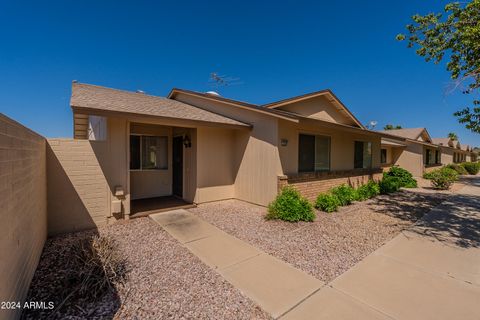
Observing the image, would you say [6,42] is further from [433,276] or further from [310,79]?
[310,79]

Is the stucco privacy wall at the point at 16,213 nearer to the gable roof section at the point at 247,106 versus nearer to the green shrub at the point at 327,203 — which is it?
the gable roof section at the point at 247,106

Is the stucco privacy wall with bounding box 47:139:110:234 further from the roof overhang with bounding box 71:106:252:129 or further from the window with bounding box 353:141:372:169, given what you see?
the window with bounding box 353:141:372:169

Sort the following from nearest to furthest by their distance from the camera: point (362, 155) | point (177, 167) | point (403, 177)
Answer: point (177, 167) → point (362, 155) → point (403, 177)

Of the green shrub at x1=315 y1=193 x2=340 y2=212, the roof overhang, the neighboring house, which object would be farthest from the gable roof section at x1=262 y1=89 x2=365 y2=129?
the neighboring house

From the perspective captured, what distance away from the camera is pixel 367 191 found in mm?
9797

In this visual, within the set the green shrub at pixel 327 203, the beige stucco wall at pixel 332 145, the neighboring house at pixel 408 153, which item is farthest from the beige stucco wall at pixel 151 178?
the neighboring house at pixel 408 153

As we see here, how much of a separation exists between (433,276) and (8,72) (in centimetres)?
1770

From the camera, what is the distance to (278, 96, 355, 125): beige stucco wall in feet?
30.8

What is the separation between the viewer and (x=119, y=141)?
224 inches

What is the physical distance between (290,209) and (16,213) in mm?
5527

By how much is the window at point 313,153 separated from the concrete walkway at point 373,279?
3750 mm

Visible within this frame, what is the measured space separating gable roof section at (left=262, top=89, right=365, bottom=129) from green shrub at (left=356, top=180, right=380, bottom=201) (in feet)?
11.0

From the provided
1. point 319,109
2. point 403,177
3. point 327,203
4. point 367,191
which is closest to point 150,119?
point 327,203

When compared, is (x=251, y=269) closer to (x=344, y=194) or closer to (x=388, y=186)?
(x=344, y=194)
